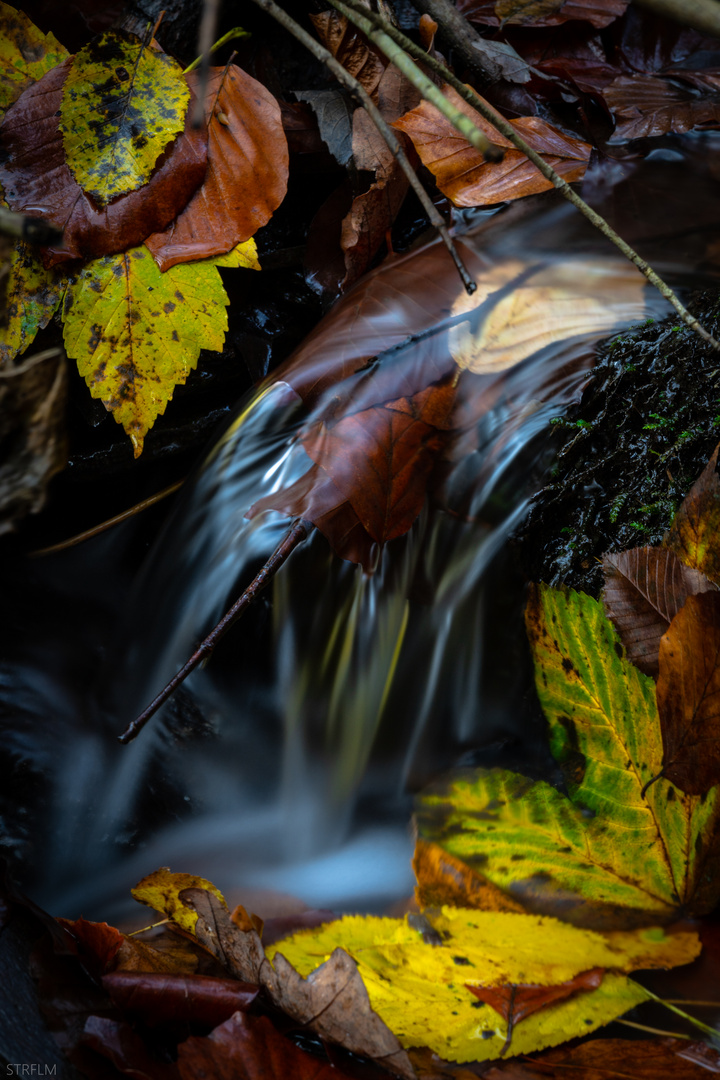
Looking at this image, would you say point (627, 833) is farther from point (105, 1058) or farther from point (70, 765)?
point (70, 765)

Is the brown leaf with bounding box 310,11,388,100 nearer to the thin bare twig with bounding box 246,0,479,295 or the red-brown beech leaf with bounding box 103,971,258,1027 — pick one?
the thin bare twig with bounding box 246,0,479,295

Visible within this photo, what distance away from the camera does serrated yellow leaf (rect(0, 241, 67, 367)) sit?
1.13 metres

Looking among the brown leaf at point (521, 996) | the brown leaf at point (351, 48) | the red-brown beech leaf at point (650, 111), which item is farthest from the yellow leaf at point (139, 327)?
the red-brown beech leaf at point (650, 111)

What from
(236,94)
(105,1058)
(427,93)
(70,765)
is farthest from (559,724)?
(236,94)

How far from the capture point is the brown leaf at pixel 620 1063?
2.43 ft

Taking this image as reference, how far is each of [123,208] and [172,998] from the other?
109 centimetres

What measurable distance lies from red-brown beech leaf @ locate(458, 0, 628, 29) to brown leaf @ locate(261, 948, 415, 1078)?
71.7 inches

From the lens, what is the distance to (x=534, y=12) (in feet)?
5.13

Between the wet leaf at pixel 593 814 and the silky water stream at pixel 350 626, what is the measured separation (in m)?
0.11

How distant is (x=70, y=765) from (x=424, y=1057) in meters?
0.86

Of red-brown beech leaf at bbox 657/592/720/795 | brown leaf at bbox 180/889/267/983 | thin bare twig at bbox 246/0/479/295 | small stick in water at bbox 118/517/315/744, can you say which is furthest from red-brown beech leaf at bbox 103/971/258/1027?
thin bare twig at bbox 246/0/479/295

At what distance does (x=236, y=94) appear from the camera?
1.19 meters

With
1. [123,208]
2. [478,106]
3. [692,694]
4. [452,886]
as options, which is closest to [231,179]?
[123,208]

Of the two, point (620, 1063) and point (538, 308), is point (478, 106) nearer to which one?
point (538, 308)
